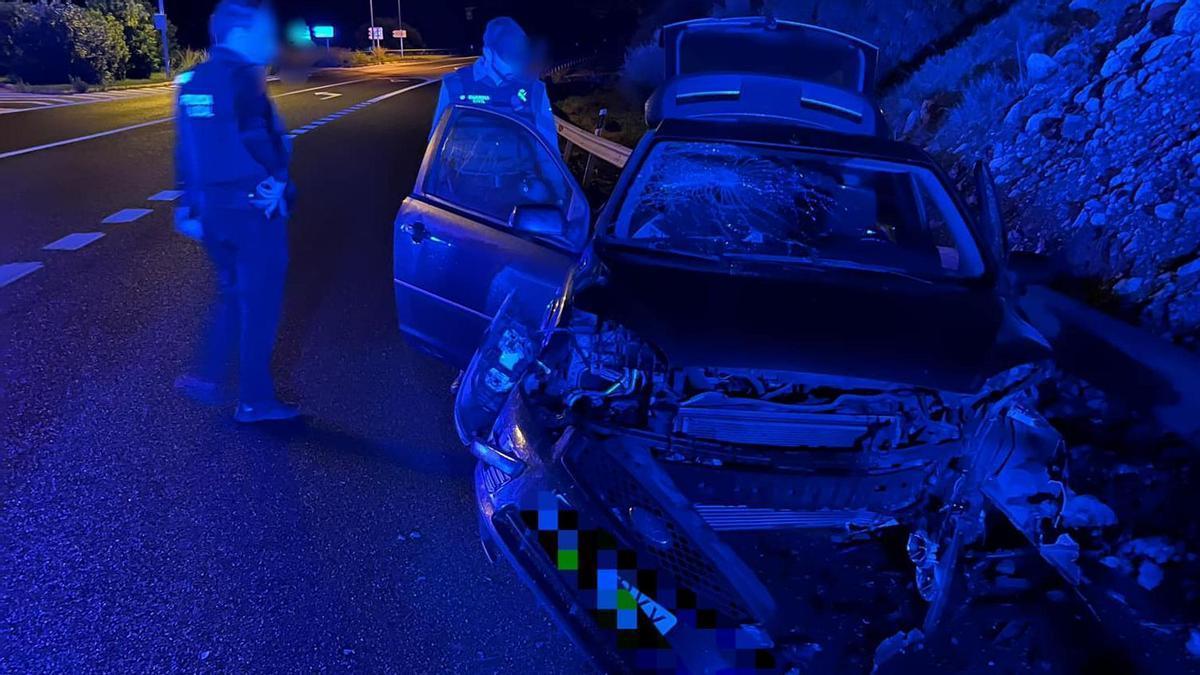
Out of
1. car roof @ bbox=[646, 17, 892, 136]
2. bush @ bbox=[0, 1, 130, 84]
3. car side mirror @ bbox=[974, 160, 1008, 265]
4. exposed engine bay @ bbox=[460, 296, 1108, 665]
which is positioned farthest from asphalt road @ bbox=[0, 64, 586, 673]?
bush @ bbox=[0, 1, 130, 84]

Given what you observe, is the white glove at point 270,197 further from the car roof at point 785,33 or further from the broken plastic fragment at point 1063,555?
the broken plastic fragment at point 1063,555

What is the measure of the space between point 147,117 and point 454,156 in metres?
18.0

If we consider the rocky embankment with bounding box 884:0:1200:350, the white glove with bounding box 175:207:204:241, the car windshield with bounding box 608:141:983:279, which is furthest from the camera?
the rocky embankment with bounding box 884:0:1200:350

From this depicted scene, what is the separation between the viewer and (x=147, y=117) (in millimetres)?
20703

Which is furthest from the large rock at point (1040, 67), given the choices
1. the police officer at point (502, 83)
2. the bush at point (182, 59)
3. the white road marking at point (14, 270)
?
the bush at point (182, 59)

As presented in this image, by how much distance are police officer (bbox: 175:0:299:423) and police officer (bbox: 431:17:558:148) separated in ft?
5.22

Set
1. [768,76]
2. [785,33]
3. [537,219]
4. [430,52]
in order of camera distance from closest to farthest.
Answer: [537,219]
[768,76]
[785,33]
[430,52]

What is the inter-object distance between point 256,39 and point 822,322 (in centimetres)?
300

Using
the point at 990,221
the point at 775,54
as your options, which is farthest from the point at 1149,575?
the point at 775,54

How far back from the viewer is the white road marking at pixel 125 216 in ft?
32.2

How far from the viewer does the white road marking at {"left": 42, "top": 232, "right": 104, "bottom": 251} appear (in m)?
8.49

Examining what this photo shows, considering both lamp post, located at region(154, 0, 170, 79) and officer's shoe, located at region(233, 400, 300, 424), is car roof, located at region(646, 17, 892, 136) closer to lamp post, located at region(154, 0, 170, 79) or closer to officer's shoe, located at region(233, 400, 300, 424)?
officer's shoe, located at region(233, 400, 300, 424)

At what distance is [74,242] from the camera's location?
8766mm

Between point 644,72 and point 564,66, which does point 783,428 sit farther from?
point 564,66
